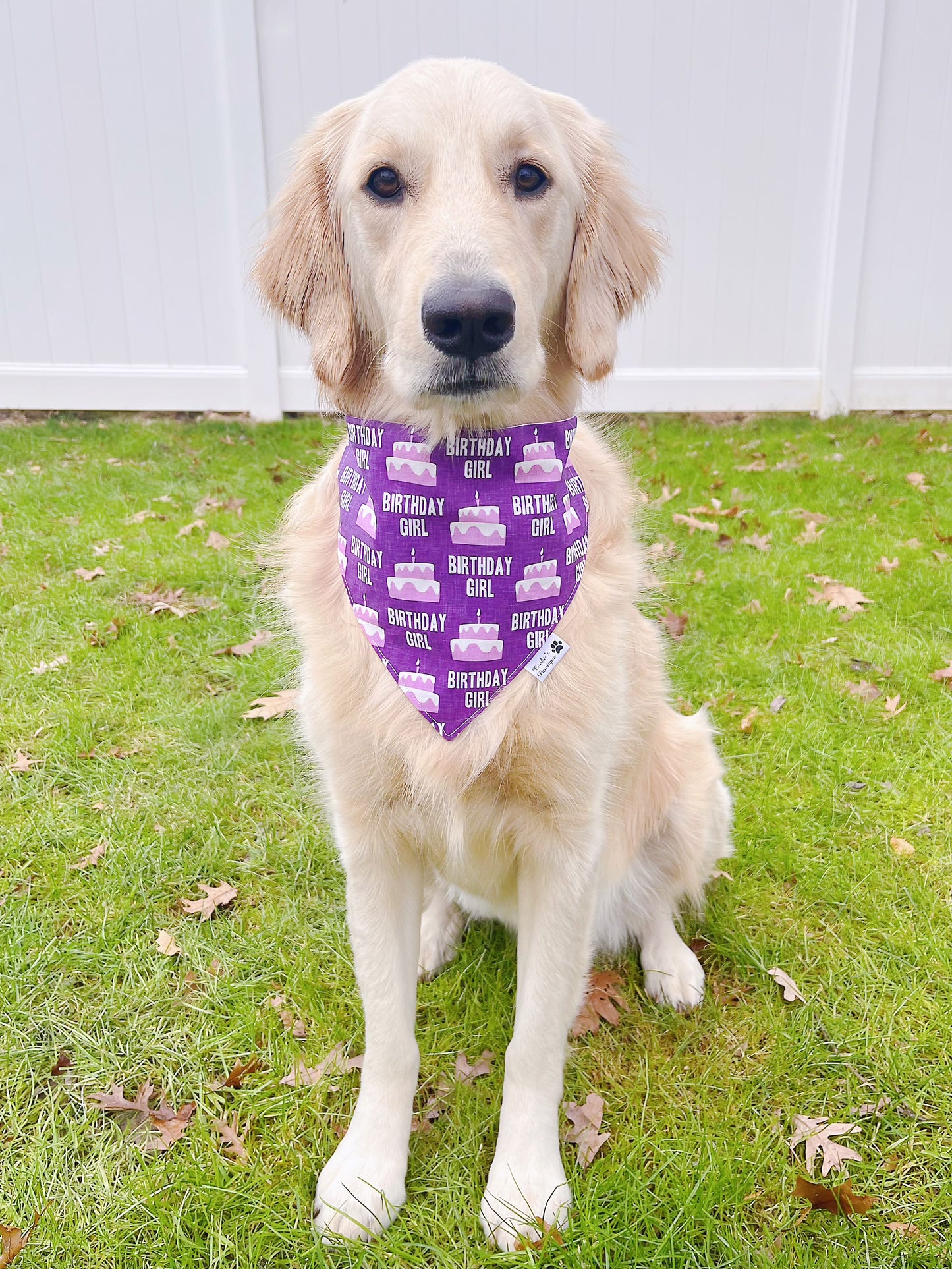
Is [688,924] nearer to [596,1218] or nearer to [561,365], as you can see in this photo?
[596,1218]

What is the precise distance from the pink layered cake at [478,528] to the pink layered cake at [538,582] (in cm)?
8

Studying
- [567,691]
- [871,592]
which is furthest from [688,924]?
[871,592]

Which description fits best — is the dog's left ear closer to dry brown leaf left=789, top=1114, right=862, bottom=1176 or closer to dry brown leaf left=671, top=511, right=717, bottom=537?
dry brown leaf left=789, top=1114, right=862, bottom=1176

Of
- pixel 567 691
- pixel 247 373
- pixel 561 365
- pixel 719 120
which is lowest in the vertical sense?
pixel 247 373

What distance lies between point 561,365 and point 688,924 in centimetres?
147

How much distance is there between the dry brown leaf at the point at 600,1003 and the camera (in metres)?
1.98

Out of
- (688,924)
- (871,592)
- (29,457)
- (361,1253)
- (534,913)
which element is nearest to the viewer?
(361,1253)

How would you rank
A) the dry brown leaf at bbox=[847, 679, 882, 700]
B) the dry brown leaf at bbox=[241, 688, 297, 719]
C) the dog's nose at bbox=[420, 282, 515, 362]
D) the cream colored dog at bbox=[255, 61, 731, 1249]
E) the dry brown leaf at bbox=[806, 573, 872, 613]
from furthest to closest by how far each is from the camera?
the dry brown leaf at bbox=[806, 573, 872, 613]
the dry brown leaf at bbox=[847, 679, 882, 700]
the dry brown leaf at bbox=[241, 688, 297, 719]
the cream colored dog at bbox=[255, 61, 731, 1249]
the dog's nose at bbox=[420, 282, 515, 362]

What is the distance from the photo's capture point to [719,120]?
6.46 m

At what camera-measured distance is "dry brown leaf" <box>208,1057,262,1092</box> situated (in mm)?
1788

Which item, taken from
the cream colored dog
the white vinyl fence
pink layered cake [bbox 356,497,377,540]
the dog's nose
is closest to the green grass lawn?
the cream colored dog

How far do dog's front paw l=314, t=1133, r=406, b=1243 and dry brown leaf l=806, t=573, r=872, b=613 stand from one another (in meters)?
3.10

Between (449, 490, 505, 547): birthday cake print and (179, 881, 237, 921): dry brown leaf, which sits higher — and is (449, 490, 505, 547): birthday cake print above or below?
above

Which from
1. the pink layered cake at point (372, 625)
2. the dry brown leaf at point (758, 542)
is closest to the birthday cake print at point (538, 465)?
the pink layered cake at point (372, 625)
